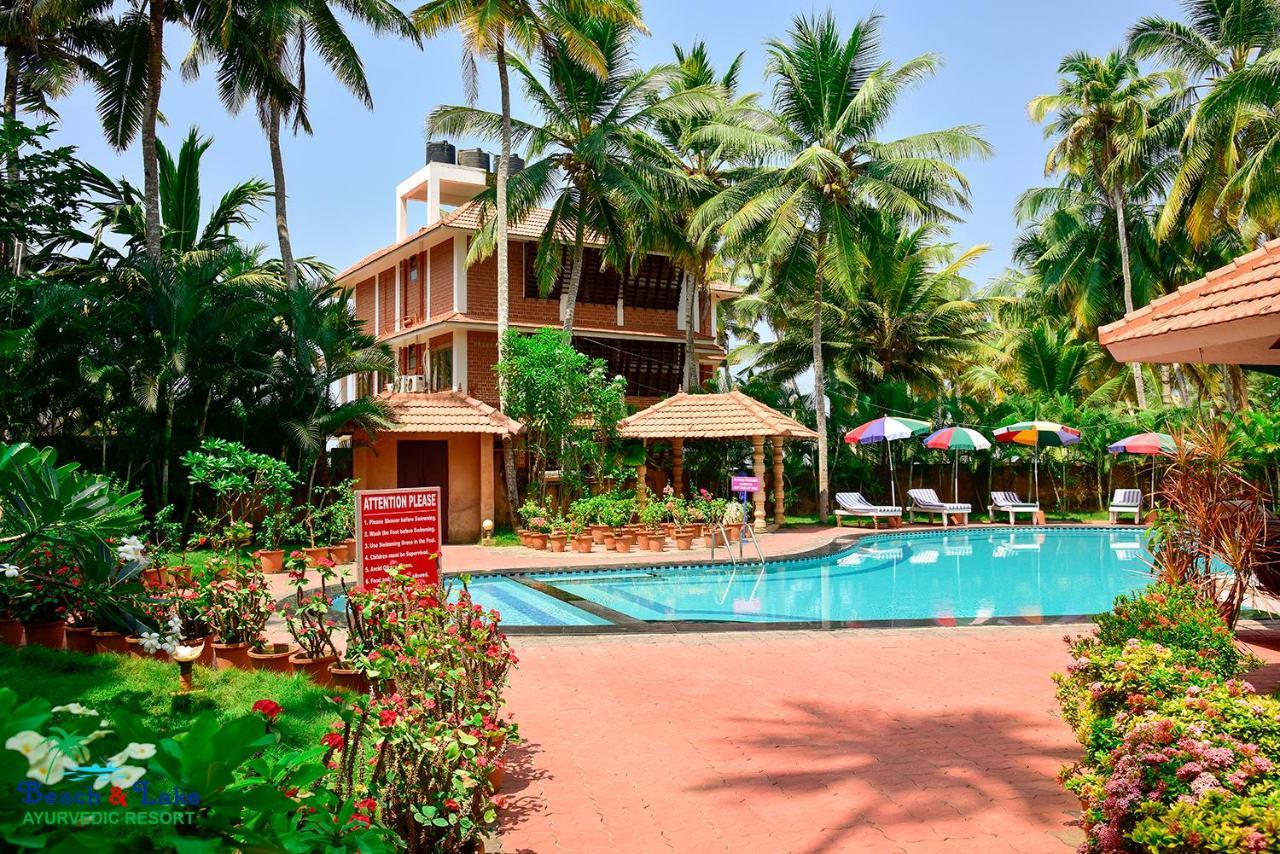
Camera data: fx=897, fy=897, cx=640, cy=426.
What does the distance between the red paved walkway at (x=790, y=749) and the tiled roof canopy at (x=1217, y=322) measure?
8.20 feet

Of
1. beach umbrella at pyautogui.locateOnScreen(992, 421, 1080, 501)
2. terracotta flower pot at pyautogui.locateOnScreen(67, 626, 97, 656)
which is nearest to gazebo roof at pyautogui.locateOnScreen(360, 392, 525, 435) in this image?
terracotta flower pot at pyautogui.locateOnScreen(67, 626, 97, 656)

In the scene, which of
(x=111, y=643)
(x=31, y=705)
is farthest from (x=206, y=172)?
(x=31, y=705)

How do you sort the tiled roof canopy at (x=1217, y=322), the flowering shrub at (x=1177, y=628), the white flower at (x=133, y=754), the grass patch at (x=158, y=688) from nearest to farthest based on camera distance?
the white flower at (x=133, y=754)
the flowering shrub at (x=1177, y=628)
the tiled roof canopy at (x=1217, y=322)
the grass patch at (x=158, y=688)

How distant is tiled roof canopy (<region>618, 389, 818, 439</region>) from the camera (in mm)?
20266

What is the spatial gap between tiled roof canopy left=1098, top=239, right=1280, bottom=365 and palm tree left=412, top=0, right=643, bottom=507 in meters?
14.4

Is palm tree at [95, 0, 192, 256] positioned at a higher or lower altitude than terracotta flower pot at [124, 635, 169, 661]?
higher

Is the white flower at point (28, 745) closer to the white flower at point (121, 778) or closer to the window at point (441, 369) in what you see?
the white flower at point (121, 778)

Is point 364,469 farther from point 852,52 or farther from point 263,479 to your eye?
point 852,52

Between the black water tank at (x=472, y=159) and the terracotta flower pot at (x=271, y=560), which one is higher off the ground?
the black water tank at (x=472, y=159)

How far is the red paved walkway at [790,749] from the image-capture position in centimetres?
410

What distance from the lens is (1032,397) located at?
26.0 m

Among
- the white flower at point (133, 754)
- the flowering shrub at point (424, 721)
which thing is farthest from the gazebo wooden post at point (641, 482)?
the white flower at point (133, 754)

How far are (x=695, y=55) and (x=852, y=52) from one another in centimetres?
622

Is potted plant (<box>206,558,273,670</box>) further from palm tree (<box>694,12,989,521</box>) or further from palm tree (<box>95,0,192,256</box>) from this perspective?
palm tree (<box>694,12,989,521</box>)
